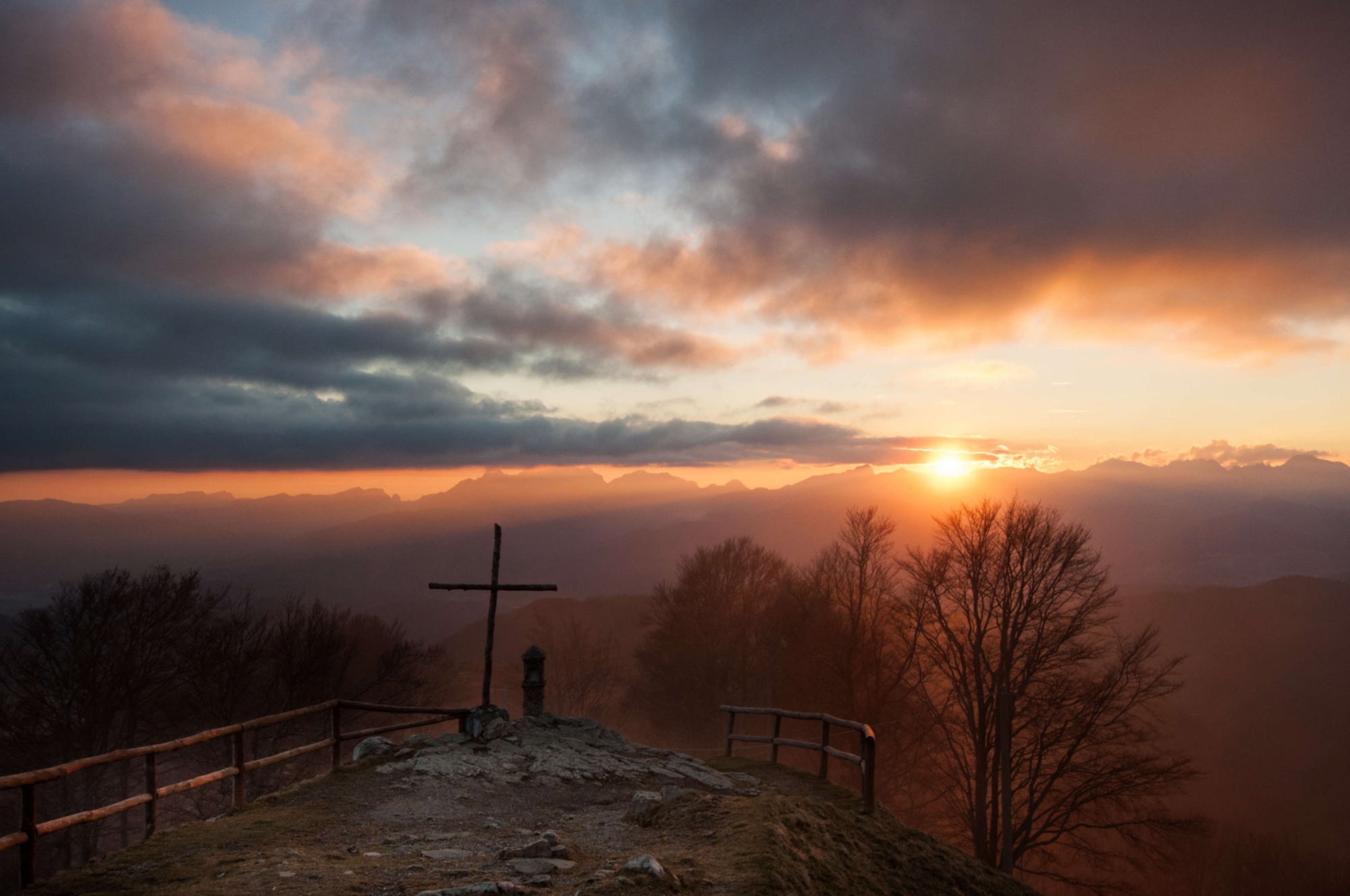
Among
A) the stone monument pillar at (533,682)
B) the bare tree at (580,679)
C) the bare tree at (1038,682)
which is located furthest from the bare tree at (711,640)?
the stone monument pillar at (533,682)

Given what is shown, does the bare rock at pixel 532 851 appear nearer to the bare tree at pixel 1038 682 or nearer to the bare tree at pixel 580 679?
the bare tree at pixel 1038 682

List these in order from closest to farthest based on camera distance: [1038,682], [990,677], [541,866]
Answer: [541,866]
[1038,682]
[990,677]

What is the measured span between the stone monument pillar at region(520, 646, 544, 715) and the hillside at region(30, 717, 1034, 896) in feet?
1.81

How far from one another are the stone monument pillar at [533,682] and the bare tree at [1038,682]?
14.1m

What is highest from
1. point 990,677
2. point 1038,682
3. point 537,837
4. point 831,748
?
point 537,837

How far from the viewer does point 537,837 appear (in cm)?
912

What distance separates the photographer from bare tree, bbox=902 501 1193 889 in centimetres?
2111

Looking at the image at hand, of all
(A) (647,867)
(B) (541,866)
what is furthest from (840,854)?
(B) (541,866)

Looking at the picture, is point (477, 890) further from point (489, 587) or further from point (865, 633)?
point (865, 633)

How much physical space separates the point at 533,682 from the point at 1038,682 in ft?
54.1

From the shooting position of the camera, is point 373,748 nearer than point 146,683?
Yes

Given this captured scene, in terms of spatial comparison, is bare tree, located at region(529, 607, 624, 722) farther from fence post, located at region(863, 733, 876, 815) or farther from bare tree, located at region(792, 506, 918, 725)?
fence post, located at region(863, 733, 876, 815)

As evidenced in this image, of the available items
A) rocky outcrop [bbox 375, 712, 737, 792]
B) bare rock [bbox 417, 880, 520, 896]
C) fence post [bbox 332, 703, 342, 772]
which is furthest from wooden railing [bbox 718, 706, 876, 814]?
fence post [bbox 332, 703, 342, 772]

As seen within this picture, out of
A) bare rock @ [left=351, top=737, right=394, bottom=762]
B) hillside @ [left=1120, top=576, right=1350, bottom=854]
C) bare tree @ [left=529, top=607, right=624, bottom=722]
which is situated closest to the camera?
bare rock @ [left=351, top=737, right=394, bottom=762]
